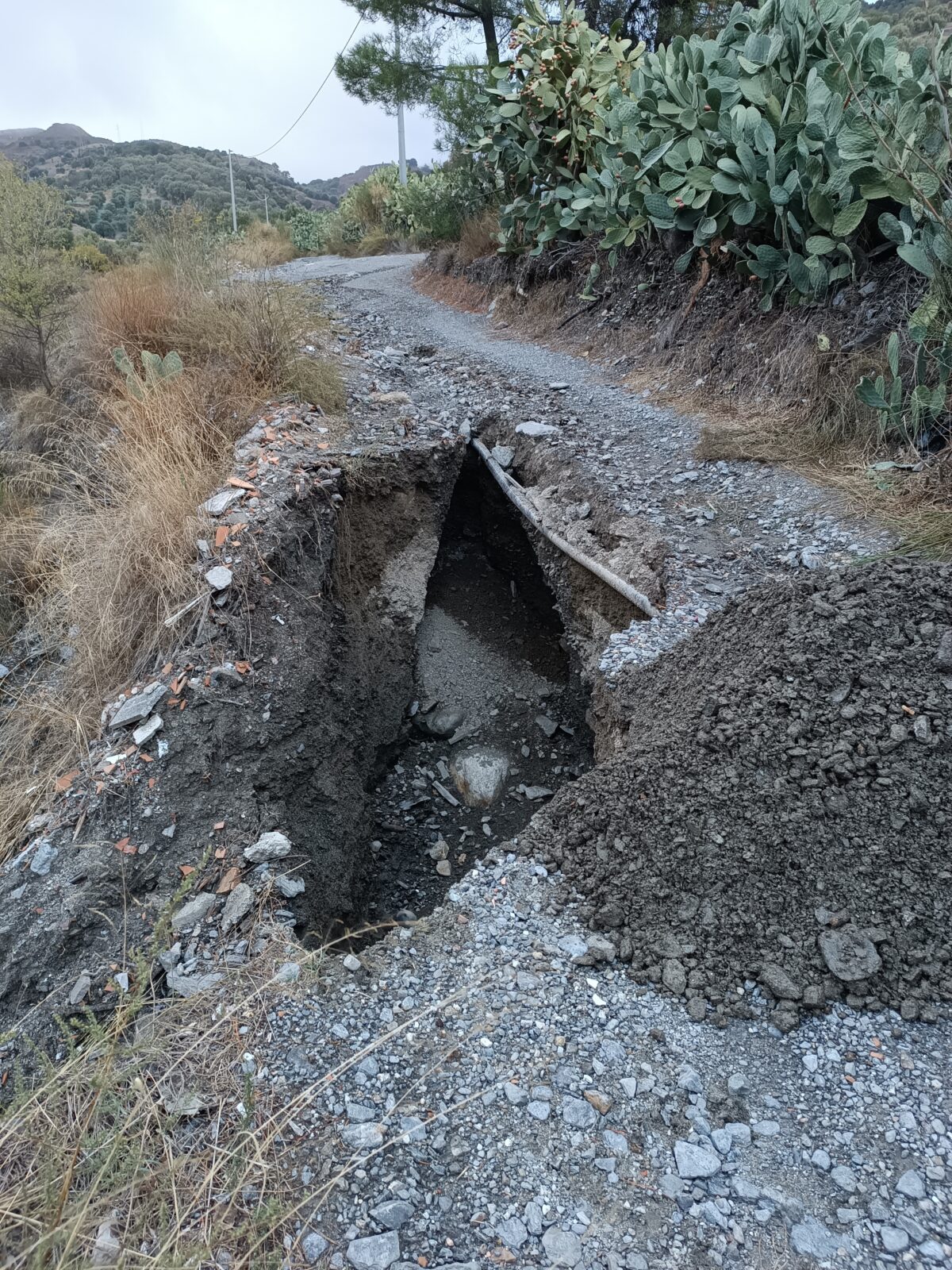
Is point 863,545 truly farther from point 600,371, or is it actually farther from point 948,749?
point 600,371

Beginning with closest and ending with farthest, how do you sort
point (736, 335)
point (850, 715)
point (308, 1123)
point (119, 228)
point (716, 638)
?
point (308, 1123) < point (850, 715) < point (716, 638) < point (736, 335) < point (119, 228)

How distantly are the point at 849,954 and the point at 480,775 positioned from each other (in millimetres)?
2121

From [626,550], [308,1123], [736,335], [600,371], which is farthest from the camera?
[600,371]

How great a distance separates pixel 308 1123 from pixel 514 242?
722 centimetres

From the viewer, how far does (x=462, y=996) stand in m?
2.12

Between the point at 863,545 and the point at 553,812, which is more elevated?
the point at 863,545

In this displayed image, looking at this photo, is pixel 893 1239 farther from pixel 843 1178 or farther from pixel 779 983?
pixel 779 983

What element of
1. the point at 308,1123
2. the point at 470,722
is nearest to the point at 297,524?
the point at 470,722

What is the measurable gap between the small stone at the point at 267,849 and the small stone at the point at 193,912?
0.62 feet

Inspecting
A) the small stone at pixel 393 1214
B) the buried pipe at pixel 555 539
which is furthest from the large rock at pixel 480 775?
the small stone at pixel 393 1214

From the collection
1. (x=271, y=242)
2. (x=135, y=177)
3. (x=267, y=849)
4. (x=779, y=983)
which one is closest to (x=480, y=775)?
(x=267, y=849)

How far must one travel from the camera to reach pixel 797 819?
222 centimetres

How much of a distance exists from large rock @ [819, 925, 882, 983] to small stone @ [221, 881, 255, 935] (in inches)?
65.5

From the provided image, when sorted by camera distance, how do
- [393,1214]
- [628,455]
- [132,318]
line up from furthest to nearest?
1. [132,318]
2. [628,455]
3. [393,1214]
